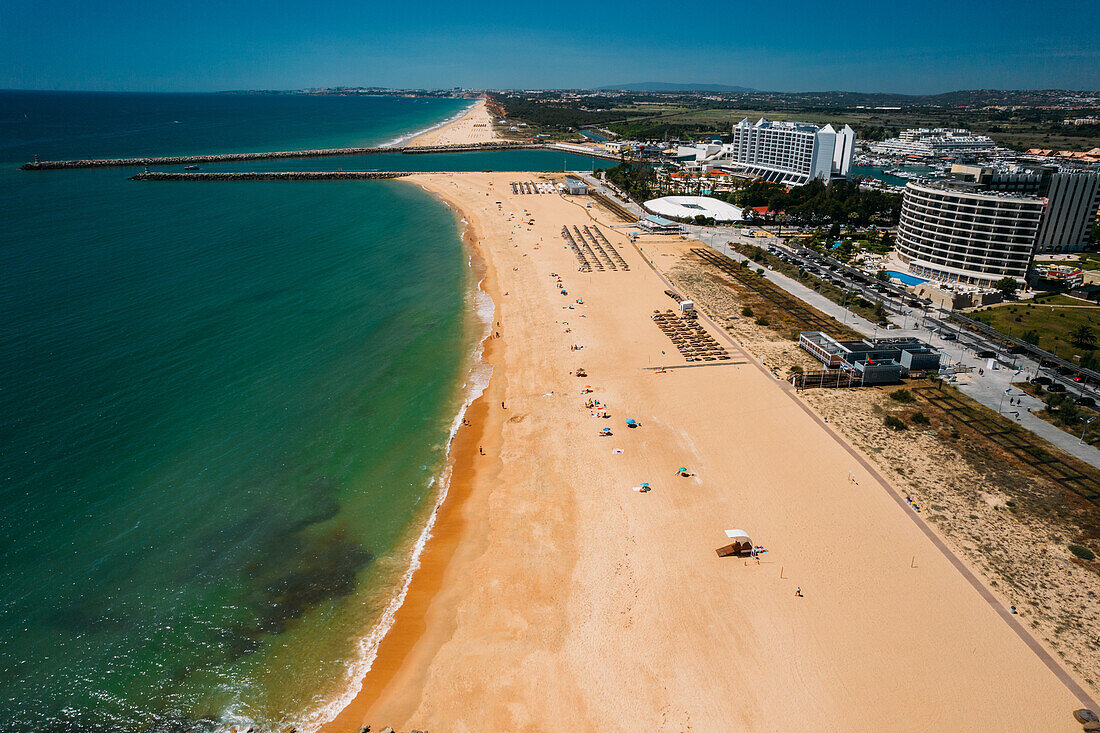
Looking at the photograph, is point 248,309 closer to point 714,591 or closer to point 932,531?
point 714,591

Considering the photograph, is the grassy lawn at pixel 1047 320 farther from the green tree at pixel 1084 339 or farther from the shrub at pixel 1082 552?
the shrub at pixel 1082 552

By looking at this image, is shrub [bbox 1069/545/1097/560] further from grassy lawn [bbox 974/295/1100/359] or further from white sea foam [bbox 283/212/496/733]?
white sea foam [bbox 283/212/496/733]

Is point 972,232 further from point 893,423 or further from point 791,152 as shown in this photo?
point 791,152

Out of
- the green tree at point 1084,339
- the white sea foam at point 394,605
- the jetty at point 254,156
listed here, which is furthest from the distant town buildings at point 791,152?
the white sea foam at point 394,605

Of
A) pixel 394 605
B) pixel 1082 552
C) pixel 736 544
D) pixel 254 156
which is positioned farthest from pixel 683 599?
pixel 254 156

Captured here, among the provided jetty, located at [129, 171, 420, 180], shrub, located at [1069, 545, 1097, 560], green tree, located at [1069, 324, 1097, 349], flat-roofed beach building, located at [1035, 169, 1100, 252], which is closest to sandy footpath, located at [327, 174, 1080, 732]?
shrub, located at [1069, 545, 1097, 560]
